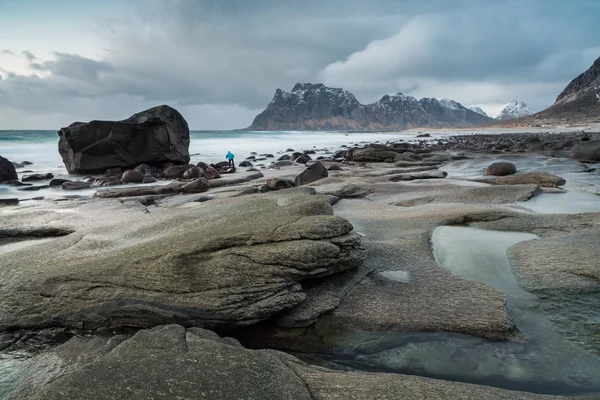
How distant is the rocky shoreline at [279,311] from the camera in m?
3.24

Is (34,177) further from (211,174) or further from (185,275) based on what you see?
(185,275)

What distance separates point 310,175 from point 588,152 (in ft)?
53.7

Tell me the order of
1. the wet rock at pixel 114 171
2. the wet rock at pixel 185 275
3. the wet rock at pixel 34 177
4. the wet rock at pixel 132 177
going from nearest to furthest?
the wet rock at pixel 185 275 < the wet rock at pixel 132 177 < the wet rock at pixel 34 177 < the wet rock at pixel 114 171

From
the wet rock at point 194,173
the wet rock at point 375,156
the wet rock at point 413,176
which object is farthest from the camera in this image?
the wet rock at point 375,156

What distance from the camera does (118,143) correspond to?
77.0 ft

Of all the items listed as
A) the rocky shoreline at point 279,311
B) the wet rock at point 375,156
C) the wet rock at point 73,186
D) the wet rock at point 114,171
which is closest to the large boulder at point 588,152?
the wet rock at point 375,156

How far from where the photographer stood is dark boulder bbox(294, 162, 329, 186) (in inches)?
620

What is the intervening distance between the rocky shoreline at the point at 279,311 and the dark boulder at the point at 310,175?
320 inches

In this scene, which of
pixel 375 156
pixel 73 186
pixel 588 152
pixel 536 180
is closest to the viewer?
pixel 536 180

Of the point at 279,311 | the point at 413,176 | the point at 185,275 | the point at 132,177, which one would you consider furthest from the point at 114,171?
the point at 279,311

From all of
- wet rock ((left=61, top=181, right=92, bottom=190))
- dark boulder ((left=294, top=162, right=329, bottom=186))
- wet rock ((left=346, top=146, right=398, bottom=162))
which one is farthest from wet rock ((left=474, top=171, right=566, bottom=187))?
wet rock ((left=61, top=181, right=92, bottom=190))

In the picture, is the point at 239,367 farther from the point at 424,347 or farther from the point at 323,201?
the point at 323,201

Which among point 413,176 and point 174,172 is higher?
point 413,176

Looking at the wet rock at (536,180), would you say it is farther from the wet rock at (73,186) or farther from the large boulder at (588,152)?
the wet rock at (73,186)
